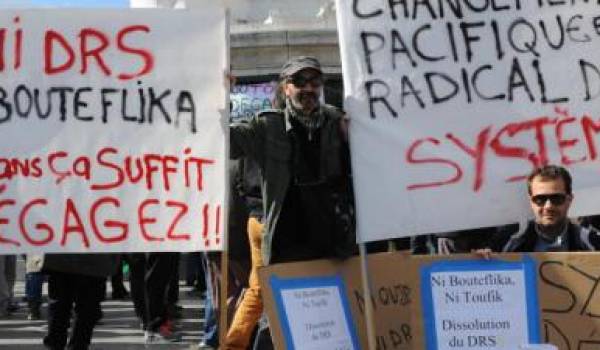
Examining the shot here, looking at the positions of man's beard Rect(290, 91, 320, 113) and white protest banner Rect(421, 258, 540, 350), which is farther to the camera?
man's beard Rect(290, 91, 320, 113)

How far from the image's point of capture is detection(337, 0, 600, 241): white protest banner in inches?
179

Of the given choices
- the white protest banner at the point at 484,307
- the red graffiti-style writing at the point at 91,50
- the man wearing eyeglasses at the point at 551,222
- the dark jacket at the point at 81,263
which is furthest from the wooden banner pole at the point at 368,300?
the dark jacket at the point at 81,263

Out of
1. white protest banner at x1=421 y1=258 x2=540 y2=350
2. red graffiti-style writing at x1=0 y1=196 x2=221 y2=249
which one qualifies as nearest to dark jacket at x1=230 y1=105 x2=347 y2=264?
red graffiti-style writing at x1=0 y1=196 x2=221 y2=249

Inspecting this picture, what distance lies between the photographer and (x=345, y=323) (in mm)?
4734

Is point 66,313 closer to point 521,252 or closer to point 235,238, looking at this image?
point 235,238

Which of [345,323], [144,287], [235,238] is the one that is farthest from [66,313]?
[345,323]

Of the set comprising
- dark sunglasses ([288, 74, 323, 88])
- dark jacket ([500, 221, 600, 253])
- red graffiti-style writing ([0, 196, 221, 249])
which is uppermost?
dark sunglasses ([288, 74, 323, 88])

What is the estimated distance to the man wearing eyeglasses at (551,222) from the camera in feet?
14.5

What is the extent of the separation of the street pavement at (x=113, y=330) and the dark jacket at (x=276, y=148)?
10.1 feet

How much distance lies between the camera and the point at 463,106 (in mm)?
4602

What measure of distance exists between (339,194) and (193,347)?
3.05 meters

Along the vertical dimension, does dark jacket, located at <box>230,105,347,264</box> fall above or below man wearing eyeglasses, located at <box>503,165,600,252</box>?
above

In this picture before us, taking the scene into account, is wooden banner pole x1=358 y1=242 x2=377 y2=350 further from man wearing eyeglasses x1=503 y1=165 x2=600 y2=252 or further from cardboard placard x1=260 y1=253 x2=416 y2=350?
man wearing eyeglasses x1=503 y1=165 x2=600 y2=252

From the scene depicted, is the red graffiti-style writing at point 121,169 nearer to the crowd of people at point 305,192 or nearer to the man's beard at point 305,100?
the crowd of people at point 305,192
